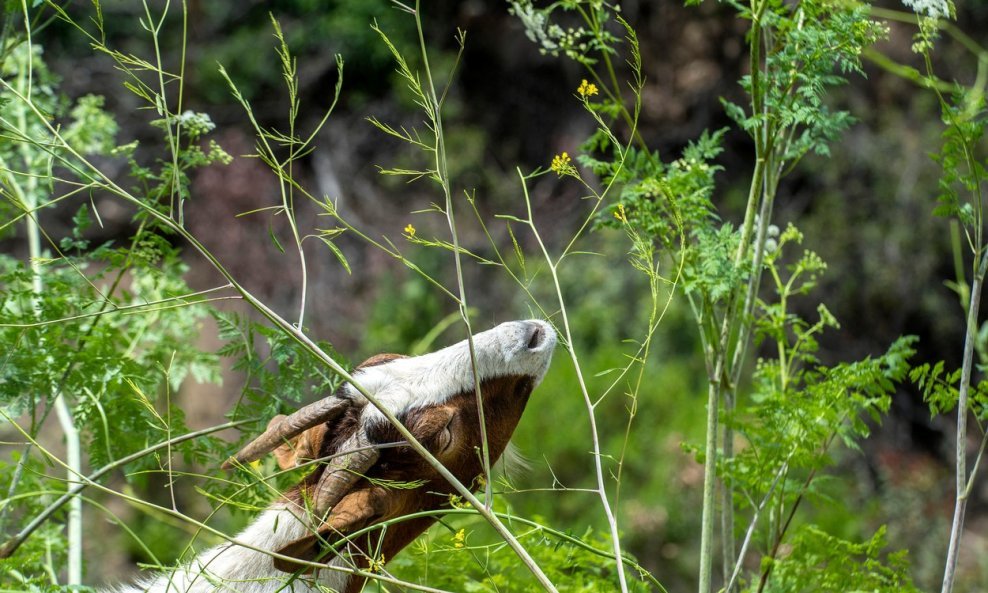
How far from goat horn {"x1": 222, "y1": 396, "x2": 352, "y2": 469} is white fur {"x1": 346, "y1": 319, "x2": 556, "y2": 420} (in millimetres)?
116

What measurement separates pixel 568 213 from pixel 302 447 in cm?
656

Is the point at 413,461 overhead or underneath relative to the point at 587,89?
underneath

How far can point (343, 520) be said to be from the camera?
82.2 inches

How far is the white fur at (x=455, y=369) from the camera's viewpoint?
2.32 meters

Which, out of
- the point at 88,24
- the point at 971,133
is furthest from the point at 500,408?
the point at 88,24

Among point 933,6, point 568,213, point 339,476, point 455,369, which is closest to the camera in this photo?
point 933,6

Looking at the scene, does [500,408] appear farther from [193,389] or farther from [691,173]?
[193,389]

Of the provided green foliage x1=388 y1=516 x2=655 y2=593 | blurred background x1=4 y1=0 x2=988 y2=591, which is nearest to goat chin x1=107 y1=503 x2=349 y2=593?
green foliage x1=388 y1=516 x2=655 y2=593

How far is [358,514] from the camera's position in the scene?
6.89 feet

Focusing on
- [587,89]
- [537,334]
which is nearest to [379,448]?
[537,334]

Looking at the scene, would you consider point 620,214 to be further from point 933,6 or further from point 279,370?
point 279,370

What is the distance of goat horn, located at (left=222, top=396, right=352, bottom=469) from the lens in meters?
2.14

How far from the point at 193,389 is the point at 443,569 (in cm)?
633

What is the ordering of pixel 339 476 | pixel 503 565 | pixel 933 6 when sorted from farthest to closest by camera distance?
pixel 503 565 < pixel 339 476 < pixel 933 6
